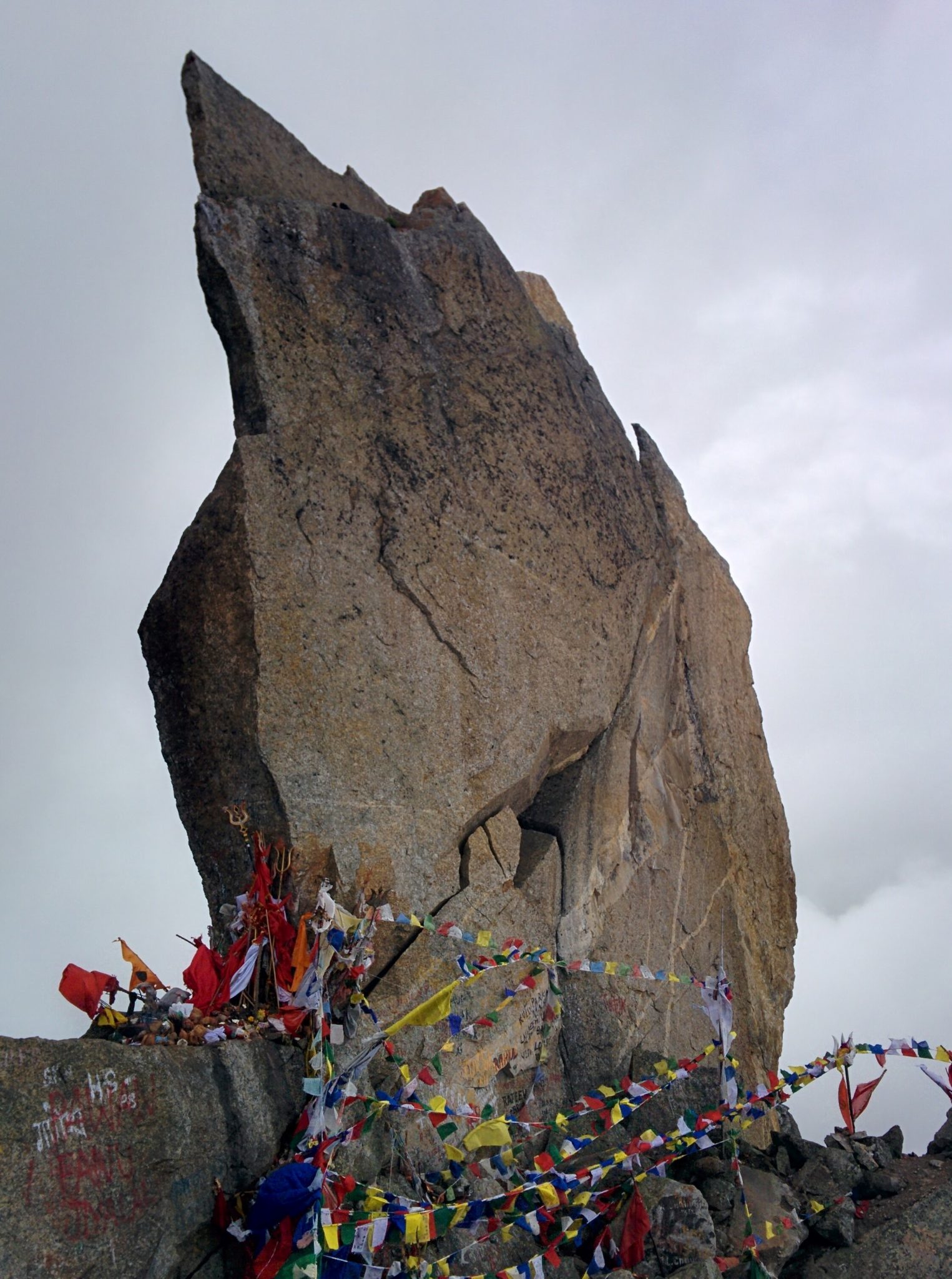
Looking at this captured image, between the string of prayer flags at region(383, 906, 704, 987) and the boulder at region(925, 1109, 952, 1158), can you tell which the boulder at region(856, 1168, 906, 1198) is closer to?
the boulder at region(925, 1109, 952, 1158)

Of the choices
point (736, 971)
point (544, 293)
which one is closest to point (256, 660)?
point (736, 971)

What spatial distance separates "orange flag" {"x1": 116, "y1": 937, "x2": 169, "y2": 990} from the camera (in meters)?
5.32

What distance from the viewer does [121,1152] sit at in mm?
4426

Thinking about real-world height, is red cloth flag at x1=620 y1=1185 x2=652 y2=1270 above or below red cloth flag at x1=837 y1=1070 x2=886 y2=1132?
Answer: below

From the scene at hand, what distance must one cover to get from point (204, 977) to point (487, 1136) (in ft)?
5.23

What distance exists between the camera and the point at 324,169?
8547 millimetres

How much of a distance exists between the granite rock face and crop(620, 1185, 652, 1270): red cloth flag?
1181 millimetres

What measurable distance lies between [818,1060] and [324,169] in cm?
694

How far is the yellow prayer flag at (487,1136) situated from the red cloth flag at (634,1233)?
100 cm

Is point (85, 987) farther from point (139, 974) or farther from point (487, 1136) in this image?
point (487, 1136)

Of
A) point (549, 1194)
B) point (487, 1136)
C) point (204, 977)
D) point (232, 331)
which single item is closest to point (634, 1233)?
point (549, 1194)

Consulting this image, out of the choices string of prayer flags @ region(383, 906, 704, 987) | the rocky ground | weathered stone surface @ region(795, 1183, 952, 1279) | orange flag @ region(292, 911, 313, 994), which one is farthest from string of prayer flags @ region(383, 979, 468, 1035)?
weathered stone surface @ region(795, 1183, 952, 1279)

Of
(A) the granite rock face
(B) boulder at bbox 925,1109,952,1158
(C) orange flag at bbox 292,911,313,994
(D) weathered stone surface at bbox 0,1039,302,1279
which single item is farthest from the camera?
(B) boulder at bbox 925,1109,952,1158

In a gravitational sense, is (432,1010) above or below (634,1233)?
above
